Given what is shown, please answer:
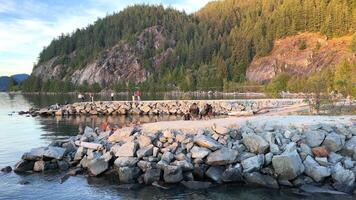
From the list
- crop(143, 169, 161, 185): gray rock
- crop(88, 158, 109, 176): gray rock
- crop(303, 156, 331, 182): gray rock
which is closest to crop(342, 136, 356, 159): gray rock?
crop(303, 156, 331, 182): gray rock

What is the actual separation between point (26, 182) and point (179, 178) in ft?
27.3

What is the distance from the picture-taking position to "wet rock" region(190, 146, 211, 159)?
24.7m

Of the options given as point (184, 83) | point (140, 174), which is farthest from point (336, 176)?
point (184, 83)

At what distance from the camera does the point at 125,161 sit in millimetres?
25500

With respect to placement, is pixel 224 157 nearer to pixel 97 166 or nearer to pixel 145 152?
pixel 145 152

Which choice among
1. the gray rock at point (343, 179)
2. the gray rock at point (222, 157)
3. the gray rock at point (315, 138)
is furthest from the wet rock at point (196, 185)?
the gray rock at point (315, 138)

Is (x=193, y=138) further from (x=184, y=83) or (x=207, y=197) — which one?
(x=184, y=83)

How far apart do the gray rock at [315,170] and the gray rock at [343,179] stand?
1.34ft

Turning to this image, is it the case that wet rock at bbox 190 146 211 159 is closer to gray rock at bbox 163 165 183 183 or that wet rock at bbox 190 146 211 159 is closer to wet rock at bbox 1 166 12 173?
gray rock at bbox 163 165 183 183

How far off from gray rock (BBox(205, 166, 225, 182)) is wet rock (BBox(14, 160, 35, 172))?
36.6 ft

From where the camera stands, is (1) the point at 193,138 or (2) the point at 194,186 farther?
(1) the point at 193,138

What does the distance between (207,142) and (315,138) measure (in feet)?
20.4

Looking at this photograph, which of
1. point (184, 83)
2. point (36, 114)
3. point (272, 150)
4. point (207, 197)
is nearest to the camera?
point (207, 197)

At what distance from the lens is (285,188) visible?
22.8 metres
